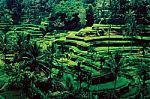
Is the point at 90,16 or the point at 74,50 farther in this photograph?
the point at 90,16

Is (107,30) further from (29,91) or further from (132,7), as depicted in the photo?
(29,91)

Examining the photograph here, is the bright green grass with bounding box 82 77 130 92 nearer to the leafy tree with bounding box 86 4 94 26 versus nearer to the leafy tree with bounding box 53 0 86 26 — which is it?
the leafy tree with bounding box 53 0 86 26

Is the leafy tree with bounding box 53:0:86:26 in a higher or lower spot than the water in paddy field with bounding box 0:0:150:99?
higher

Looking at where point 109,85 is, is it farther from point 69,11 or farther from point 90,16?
point 69,11

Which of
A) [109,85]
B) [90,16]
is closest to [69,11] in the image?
[90,16]

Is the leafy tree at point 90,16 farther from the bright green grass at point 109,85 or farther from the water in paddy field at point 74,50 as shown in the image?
the bright green grass at point 109,85

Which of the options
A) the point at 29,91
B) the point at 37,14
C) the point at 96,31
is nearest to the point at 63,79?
the point at 29,91

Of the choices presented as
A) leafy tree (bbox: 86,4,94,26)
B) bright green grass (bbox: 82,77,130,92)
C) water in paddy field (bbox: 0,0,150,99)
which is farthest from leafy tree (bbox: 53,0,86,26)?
bright green grass (bbox: 82,77,130,92)

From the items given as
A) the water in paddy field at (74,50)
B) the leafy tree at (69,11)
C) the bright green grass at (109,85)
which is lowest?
the bright green grass at (109,85)

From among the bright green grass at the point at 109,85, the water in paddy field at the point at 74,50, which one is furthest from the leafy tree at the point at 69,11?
the bright green grass at the point at 109,85
